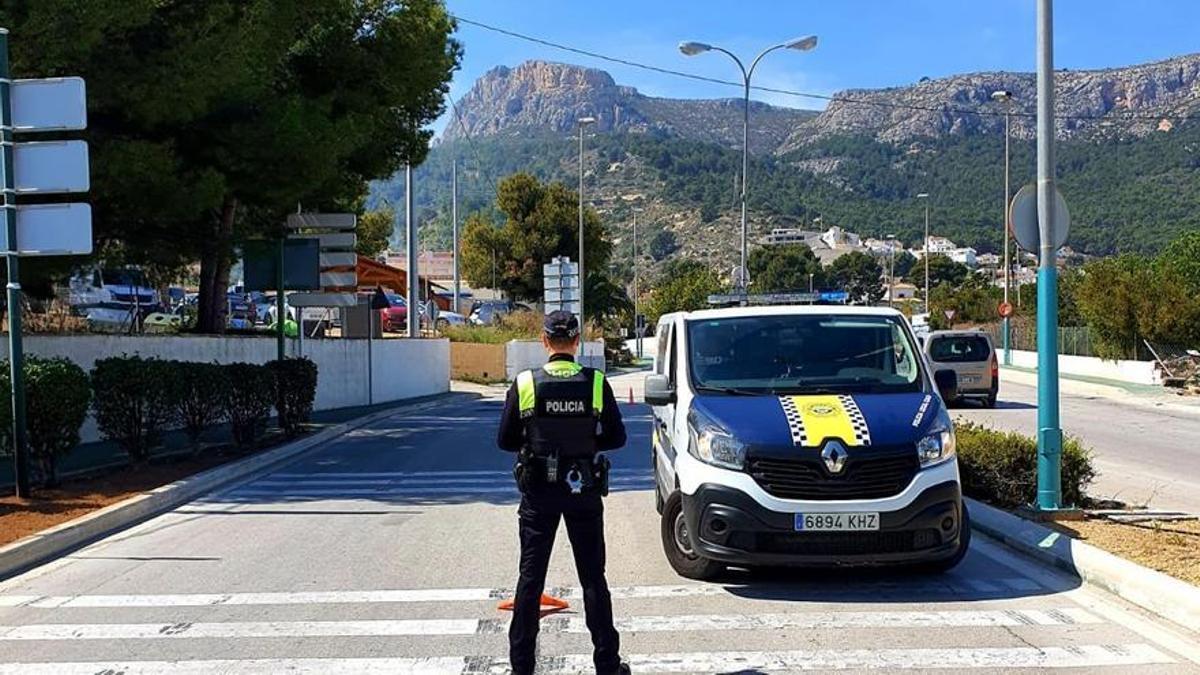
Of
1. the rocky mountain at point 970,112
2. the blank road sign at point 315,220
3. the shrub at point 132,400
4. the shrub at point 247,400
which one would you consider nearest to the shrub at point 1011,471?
the shrub at point 132,400

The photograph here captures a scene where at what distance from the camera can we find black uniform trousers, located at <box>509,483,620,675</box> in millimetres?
5281

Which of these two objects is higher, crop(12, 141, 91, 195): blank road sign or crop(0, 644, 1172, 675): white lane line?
crop(12, 141, 91, 195): blank road sign

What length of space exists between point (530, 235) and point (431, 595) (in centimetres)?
5164

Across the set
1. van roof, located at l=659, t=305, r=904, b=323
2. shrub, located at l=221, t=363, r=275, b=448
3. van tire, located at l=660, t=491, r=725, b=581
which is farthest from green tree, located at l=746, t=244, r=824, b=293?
van tire, located at l=660, t=491, r=725, b=581

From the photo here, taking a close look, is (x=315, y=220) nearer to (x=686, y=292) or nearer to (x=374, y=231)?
(x=374, y=231)

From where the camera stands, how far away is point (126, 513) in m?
11.0

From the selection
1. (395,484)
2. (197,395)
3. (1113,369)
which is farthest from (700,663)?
(1113,369)

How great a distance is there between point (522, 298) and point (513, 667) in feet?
187

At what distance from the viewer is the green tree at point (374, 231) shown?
52.9m

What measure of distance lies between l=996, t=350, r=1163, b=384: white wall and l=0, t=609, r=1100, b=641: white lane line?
83.6 feet

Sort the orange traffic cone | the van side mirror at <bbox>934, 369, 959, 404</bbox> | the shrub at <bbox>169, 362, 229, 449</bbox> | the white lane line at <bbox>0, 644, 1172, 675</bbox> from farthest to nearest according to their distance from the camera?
1. the shrub at <bbox>169, 362, 229, 449</bbox>
2. the van side mirror at <bbox>934, 369, 959, 404</bbox>
3. the orange traffic cone
4. the white lane line at <bbox>0, 644, 1172, 675</bbox>

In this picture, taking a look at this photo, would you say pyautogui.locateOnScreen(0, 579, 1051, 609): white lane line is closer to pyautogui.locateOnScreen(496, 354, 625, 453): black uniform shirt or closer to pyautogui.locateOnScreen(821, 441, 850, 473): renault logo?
pyautogui.locateOnScreen(821, 441, 850, 473): renault logo

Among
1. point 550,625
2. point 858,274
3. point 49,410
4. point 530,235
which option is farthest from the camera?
point 858,274

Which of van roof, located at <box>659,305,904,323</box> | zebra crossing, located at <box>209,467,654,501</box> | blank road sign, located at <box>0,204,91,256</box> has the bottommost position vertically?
zebra crossing, located at <box>209,467,654,501</box>
